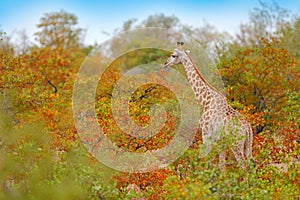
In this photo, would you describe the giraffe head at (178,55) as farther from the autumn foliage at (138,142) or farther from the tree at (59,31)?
the tree at (59,31)

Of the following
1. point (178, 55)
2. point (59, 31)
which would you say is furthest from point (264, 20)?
point (178, 55)

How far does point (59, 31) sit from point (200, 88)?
74.2 feet

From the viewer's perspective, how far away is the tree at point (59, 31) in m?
32.0

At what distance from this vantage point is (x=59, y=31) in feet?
108

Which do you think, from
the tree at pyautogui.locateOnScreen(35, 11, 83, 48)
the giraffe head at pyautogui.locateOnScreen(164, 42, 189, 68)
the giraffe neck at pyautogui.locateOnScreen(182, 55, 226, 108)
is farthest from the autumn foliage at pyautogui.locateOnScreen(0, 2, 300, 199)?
the tree at pyautogui.locateOnScreen(35, 11, 83, 48)

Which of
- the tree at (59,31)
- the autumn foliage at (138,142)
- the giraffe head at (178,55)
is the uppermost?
the tree at (59,31)

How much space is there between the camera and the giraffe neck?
38.1 feet

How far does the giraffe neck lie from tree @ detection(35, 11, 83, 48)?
20.4 m

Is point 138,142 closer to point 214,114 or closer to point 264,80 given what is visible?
point 214,114

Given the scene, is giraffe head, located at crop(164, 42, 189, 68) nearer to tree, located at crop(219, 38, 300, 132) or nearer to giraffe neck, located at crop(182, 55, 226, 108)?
giraffe neck, located at crop(182, 55, 226, 108)

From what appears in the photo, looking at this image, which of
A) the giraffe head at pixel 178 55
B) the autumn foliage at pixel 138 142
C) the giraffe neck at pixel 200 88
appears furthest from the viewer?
the giraffe head at pixel 178 55

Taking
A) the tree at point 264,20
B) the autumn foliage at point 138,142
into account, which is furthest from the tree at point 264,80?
the tree at point 264,20

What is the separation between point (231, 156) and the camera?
461 inches

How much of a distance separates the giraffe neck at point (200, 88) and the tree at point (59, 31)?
20441 millimetres
